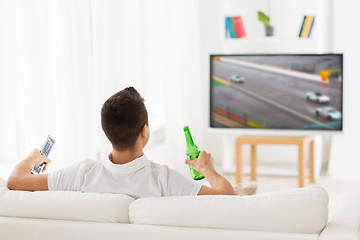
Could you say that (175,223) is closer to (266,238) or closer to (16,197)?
(266,238)

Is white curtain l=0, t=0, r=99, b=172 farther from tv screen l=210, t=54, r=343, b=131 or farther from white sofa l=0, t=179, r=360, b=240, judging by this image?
white sofa l=0, t=179, r=360, b=240

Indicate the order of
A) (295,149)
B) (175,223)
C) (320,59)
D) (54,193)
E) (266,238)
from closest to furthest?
(266,238) → (175,223) → (54,193) → (320,59) → (295,149)

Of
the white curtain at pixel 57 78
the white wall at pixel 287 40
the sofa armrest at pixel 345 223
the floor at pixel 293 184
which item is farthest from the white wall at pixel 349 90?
the sofa armrest at pixel 345 223

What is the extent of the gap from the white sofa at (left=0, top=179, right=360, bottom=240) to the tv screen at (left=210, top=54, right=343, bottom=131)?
3002mm

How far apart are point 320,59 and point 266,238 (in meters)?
3.45

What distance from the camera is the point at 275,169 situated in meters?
5.58

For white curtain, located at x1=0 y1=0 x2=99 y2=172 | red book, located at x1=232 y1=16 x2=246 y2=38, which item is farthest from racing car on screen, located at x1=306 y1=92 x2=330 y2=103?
white curtain, located at x1=0 y1=0 x2=99 y2=172

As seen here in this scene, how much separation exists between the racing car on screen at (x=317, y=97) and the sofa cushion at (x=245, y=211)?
10.6 ft

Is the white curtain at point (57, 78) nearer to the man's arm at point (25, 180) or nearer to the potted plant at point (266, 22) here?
the potted plant at point (266, 22)

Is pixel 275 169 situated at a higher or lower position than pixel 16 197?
lower

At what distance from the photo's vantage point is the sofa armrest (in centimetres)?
171

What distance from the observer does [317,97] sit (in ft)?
16.4

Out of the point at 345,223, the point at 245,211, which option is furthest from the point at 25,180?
the point at 345,223

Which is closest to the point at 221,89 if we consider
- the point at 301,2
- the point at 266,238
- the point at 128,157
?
the point at 301,2
